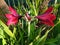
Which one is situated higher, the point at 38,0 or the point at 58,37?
the point at 38,0

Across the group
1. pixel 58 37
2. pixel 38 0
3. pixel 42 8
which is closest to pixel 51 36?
pixel 58 37

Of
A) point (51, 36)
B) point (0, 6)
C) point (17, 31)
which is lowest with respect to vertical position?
point (51, 36)

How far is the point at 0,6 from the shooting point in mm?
1639

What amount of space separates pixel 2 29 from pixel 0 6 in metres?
0.34

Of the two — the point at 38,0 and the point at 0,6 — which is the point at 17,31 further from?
the point at 38,0

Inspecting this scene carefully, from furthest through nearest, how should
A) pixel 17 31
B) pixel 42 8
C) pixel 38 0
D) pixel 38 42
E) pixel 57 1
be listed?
pixel 57 1
pixel 38 0
pixel 42 8
pixel 17 31
pixel 38 42

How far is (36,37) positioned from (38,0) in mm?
534

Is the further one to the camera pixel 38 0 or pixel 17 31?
pixel 38 0

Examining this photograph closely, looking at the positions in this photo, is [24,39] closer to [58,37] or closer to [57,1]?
[58,37]

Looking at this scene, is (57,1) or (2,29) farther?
(57,1)

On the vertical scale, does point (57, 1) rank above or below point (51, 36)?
above

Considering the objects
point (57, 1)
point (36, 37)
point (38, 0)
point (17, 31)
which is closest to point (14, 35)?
point (17, 31)

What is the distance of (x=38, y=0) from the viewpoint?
1743mm

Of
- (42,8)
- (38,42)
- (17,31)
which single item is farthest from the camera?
(42,8)
